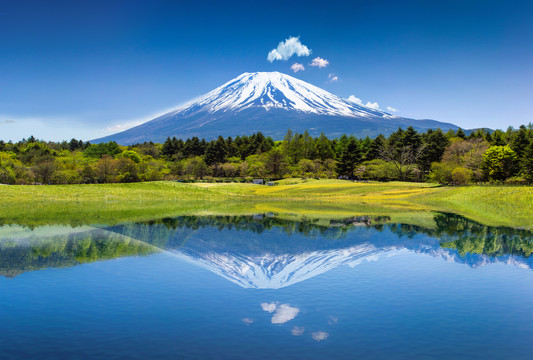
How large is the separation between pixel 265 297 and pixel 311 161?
109 metres

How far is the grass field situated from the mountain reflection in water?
5.44m

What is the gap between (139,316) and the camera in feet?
34.8

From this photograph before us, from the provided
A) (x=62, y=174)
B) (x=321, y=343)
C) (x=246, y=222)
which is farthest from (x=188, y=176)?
(x=321, y=343)

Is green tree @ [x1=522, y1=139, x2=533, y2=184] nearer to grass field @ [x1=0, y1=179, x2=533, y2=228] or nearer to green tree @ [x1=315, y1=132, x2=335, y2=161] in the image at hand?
grass field @ [x1=0, y1=179, x2=533, y2=228]

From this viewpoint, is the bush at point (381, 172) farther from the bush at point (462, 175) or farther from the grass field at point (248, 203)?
the grass field at point (248, 203)

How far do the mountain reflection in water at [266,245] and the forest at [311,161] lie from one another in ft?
188

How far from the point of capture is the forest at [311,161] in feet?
263

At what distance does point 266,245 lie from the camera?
2134cm

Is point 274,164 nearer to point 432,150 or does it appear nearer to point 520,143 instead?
point 432,150

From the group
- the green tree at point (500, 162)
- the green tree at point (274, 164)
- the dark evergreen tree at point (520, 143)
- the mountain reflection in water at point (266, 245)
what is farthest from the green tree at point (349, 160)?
the mountain reflection in water at point (266, 245)

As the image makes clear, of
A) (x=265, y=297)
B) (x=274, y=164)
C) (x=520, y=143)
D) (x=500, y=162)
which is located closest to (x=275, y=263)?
(x=265, y=297)

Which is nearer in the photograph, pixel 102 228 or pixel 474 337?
pixel 474 337

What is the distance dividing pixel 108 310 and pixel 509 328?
1076 centimetres

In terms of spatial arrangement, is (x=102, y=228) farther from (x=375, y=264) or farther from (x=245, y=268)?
(x=375, y=264)
